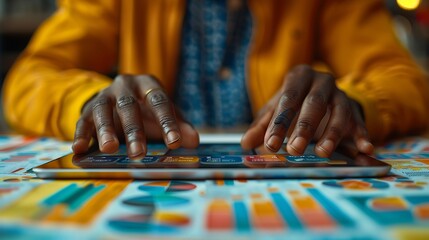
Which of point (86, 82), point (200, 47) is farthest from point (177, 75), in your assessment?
point (86, 82)

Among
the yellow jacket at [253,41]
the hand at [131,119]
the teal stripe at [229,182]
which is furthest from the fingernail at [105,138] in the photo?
the yellow jacket at [253,41]

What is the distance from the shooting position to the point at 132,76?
0.49 meters

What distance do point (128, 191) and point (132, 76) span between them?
0.75ft

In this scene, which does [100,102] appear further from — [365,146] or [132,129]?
[365,146]

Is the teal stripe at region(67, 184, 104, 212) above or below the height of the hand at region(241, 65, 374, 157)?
below

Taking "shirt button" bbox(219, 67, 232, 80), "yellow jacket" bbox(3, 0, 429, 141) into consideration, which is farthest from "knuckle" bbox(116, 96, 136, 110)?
"shirt button" bbox(219, 67, 232, 80)

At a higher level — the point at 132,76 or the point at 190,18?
the point at 190,18

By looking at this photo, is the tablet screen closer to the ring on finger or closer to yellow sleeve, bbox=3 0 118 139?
the ring on finger

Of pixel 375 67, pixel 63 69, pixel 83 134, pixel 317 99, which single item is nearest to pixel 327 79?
pixel 317 99

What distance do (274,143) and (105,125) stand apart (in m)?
0.16

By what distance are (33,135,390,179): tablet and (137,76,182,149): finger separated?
0.02 metres

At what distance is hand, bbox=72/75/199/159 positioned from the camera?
1.23ft

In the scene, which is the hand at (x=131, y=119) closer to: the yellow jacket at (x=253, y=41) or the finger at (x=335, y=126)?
the finger at (x=335, y=126)

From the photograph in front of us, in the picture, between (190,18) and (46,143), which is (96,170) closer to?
(46,143)
